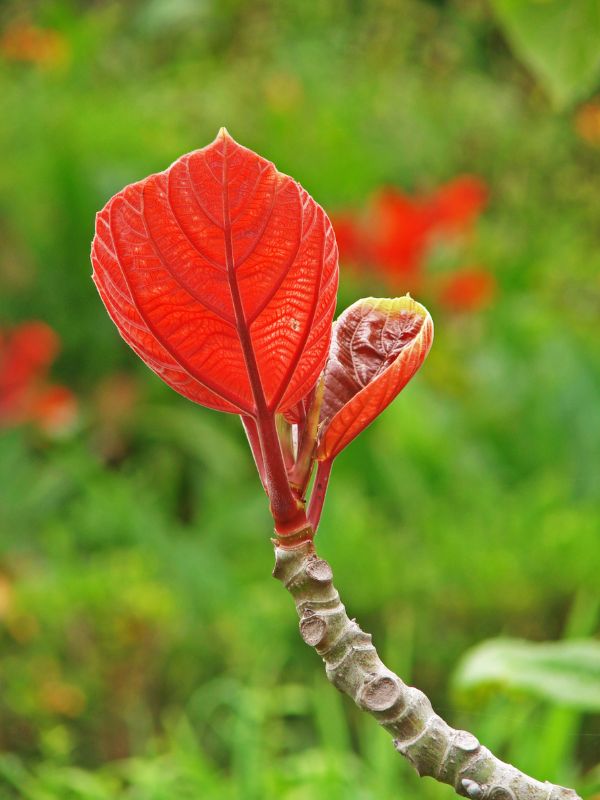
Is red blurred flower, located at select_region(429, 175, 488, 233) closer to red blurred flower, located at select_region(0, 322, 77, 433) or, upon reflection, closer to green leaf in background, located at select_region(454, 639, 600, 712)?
red blurred flower, located at select_region(0, 322, 77, 433)

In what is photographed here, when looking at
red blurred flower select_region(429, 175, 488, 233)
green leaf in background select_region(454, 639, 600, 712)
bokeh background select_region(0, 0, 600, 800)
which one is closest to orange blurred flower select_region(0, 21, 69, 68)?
bokeh background select_region(0, 0, 600, 800)

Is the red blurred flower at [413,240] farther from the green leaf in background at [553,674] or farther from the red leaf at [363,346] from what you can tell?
the red leaf at [363,346]

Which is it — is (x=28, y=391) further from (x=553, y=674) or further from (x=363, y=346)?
(x=363, y=346)

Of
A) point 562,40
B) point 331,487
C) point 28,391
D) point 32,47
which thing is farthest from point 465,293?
point 32,47

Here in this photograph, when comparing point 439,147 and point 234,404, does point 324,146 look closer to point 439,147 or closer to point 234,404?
point 439,147

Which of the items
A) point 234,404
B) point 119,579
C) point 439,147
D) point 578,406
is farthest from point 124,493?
point 439,147

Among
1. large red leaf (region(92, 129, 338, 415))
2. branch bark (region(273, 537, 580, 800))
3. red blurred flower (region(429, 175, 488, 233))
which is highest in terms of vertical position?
red blurred flower (region(429, 175, 488, 233))

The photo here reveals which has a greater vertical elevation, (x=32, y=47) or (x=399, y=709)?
(x=32, y=47)
